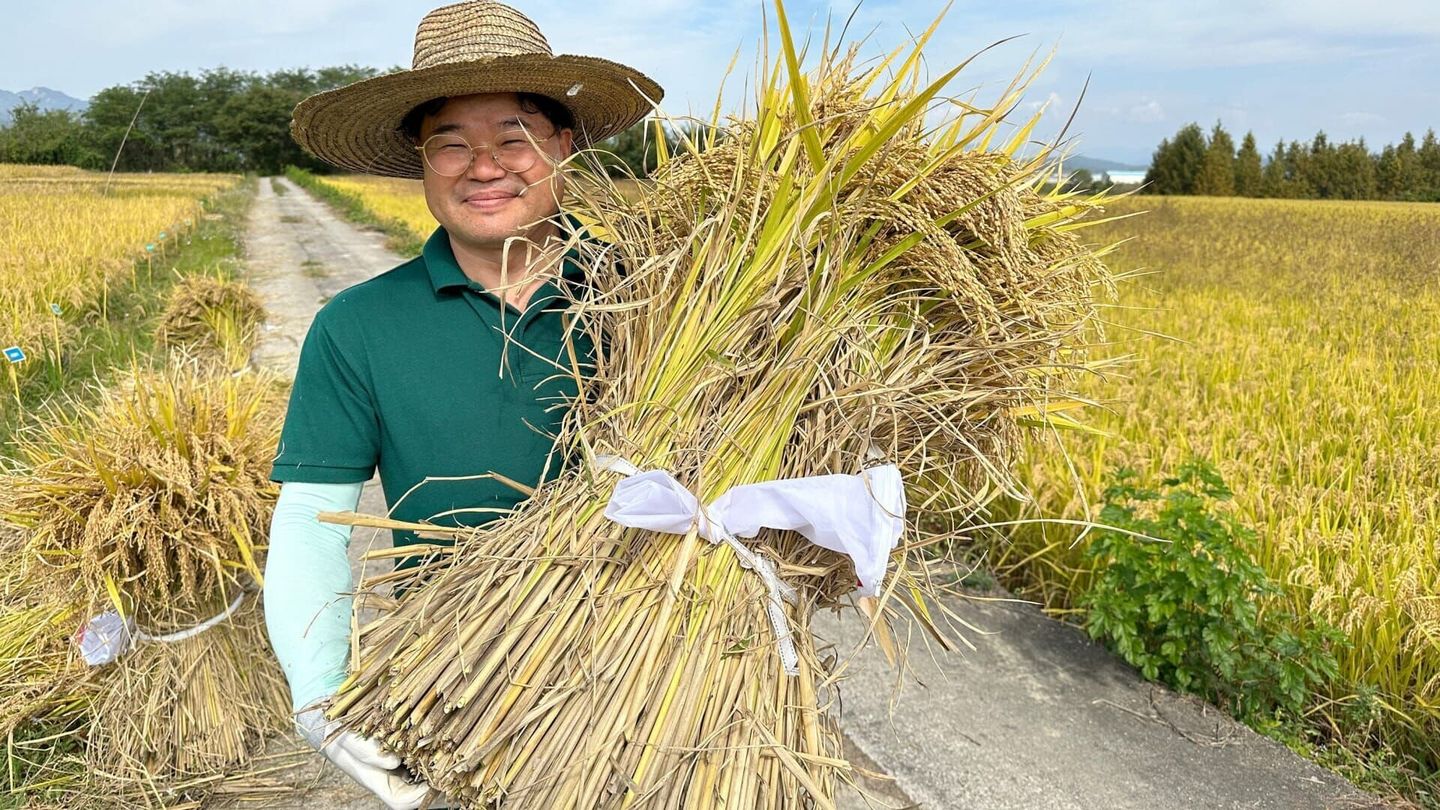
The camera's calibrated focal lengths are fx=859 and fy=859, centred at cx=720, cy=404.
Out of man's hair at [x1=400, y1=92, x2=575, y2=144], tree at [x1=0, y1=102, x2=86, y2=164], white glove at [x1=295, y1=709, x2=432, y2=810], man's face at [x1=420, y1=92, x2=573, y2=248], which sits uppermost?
tree at [x1=0, y1=102, x2=86, y2=164]

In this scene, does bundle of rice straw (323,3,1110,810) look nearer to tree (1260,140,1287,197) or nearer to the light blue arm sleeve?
the light blue arm sleeve

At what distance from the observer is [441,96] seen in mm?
1351

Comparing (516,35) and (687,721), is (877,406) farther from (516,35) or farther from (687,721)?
(516,35)

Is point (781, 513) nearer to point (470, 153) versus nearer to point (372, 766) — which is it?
point (372, 766)

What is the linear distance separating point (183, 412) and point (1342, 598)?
10.2ft

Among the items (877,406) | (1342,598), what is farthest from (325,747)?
(1342,598)

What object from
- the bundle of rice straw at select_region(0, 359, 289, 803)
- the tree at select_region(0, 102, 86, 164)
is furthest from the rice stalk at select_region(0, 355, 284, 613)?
the tree at select_region(0, 102, 86, 164)

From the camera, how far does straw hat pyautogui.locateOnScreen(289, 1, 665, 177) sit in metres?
1.25

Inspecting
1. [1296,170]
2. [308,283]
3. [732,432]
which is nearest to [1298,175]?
[1296,170]

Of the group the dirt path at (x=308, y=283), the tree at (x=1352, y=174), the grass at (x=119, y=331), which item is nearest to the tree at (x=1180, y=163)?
the tree at (x=1352, y=174)

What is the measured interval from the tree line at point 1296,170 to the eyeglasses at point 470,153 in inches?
1298

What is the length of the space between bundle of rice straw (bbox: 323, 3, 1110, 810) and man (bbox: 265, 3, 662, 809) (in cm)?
21

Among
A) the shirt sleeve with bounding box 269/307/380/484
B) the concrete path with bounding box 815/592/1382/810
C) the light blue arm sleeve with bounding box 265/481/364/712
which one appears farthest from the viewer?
the concrete path with bounding box 815/592/1382/810

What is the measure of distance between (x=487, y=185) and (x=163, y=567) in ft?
4.37
